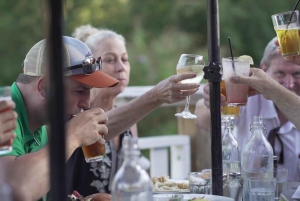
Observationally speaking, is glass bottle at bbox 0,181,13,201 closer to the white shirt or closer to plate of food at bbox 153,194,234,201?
plate of food at bbox 153,194,234,201

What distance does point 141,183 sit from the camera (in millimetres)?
1612

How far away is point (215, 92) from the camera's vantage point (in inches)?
82.3

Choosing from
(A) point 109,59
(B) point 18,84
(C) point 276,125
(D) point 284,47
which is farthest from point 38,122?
(C) point 276,125

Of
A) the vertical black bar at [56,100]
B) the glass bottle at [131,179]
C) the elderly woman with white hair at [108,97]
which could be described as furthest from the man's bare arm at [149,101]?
the vertical black bar at [56,100]

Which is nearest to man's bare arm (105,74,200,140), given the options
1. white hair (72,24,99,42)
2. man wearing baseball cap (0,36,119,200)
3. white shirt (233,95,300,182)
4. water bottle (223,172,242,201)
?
man wearing baseball cap (0,36,119,200)

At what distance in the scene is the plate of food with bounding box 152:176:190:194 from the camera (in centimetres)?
242

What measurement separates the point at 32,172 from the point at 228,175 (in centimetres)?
73

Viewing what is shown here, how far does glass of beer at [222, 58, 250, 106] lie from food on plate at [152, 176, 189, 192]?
15.6 inches

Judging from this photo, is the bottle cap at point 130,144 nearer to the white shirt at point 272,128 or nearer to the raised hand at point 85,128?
the raised hand at point 85,128

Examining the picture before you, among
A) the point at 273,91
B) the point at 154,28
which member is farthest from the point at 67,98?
the point at 154,28

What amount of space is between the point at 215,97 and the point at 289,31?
610mm

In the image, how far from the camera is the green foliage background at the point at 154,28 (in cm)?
1023

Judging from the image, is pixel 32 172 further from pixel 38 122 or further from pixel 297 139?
pixel 297 139

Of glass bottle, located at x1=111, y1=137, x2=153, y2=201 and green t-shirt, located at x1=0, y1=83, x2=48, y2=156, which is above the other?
green t-shirt, located at x1=0, y1=83, x2=48, y2=156
